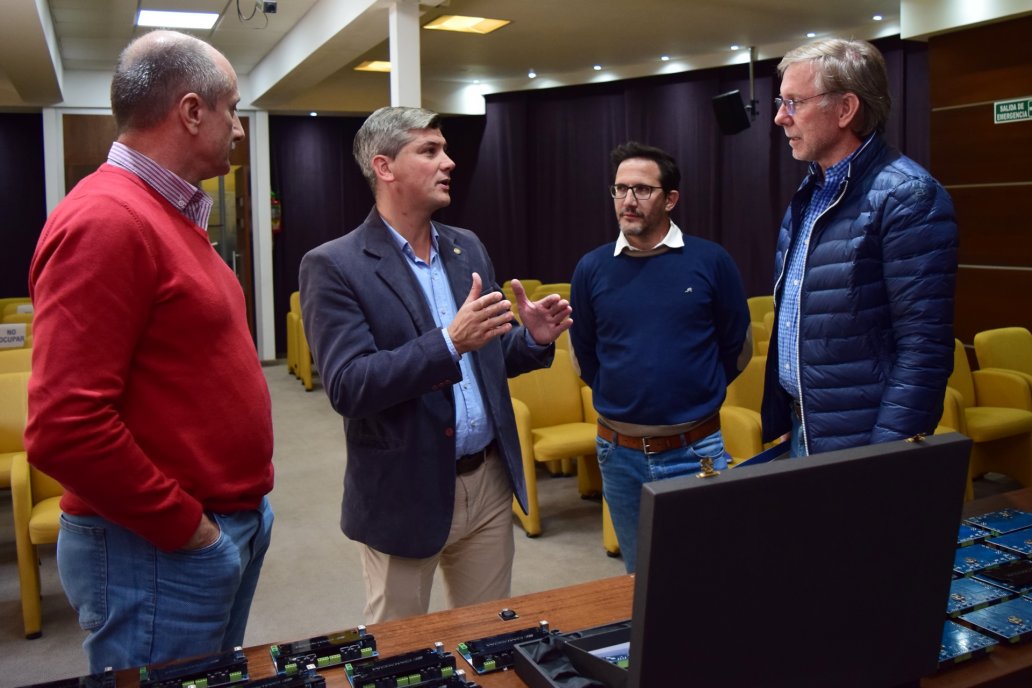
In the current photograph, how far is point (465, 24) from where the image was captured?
7.77 metres

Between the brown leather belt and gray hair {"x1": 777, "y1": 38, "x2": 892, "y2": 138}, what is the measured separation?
3.34ft

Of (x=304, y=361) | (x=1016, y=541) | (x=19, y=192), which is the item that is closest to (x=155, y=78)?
(x=1016, y=541)

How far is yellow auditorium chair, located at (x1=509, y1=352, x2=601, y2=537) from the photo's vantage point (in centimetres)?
466

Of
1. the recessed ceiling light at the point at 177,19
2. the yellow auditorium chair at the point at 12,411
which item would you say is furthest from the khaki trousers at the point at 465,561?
the recessed ceiling light at the point at 177,19

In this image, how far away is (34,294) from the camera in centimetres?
153

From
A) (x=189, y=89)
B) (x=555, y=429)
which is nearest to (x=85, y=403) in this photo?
(x=189, y=89)

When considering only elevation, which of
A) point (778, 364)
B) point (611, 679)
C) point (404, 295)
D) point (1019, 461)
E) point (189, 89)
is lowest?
point (1019, 461)

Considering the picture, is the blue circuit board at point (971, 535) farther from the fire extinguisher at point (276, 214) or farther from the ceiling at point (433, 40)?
the fire extinguisher at point (276, 214)

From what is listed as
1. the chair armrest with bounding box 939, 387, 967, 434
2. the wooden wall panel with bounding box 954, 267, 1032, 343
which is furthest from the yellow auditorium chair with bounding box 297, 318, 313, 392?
the chair armrest with bounding box 939, 387, 967, 434

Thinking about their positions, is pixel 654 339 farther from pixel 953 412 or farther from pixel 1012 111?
pixel 1012 111

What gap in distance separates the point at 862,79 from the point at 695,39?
701 centimetres

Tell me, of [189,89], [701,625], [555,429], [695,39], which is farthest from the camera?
[695,39]

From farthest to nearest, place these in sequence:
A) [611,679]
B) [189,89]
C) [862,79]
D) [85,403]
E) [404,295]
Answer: [404,295] → [862,79] → [189,89] → [85,403] → [611,679]

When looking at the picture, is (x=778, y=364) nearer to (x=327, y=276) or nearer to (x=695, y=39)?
(x=327, y=276)
